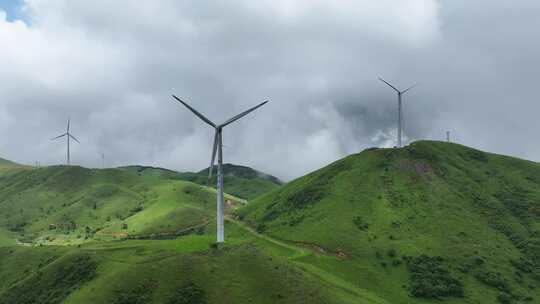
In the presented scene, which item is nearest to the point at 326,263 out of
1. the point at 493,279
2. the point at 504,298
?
the point at 493,279

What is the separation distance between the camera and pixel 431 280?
15412cm

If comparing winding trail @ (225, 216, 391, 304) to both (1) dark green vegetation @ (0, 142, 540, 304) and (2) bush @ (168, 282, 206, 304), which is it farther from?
(2) bush @ (168, 282, 206, 304)

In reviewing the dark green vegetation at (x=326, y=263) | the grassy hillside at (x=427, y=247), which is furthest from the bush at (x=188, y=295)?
the grassy hillside at (x=427, y=247)

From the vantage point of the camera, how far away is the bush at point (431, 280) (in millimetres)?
149125

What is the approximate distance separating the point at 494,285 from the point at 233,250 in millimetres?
83647

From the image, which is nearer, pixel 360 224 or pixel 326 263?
pixel 326 263

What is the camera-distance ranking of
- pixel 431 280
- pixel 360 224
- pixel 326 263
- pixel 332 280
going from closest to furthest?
pixel 332 280
pixel 431 280
pixel 326 263
pixel 360 224

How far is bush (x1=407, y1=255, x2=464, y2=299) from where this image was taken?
149125mm

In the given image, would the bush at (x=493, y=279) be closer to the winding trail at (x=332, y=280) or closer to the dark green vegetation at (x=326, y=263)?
the dark green vegetation at (x=326, y=263)

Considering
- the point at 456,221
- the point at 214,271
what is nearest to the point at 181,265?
the point at 214,271

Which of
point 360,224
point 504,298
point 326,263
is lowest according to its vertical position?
point 504,298

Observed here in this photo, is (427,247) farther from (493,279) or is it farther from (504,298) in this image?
(504,298)

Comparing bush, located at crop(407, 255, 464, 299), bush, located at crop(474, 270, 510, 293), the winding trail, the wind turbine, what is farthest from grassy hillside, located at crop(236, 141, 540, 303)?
the wind turbine

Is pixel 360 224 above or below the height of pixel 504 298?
above
